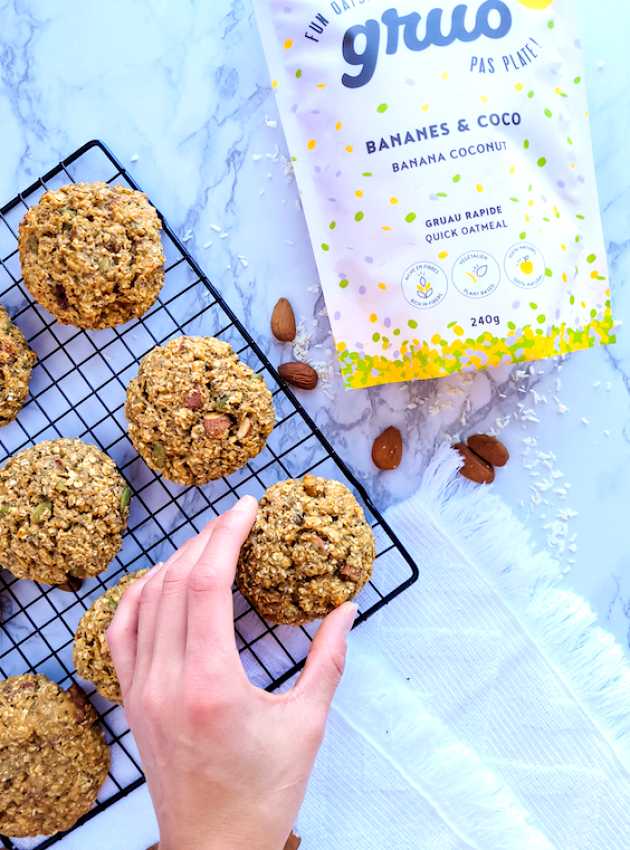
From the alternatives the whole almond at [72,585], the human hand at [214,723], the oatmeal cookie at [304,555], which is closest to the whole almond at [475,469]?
the oatmeal cookie at [304,555]

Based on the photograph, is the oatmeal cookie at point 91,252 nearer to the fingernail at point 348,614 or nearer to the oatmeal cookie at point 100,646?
the oatmeal cookie at point 100,646

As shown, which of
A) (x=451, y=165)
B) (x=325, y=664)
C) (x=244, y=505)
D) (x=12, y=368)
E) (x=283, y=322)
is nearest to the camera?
(x=325, y=664)

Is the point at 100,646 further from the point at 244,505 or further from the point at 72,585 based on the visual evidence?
the point at 244,505

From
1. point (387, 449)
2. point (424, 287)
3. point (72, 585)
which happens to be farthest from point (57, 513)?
point (424, 287)

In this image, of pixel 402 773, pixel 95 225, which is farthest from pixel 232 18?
pixel 402 773

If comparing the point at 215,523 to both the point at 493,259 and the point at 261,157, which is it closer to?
the point at 493,259

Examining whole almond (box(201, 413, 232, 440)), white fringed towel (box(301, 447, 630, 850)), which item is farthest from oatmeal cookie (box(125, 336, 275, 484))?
white fringed towel (box(301, 447, 630, 850))
